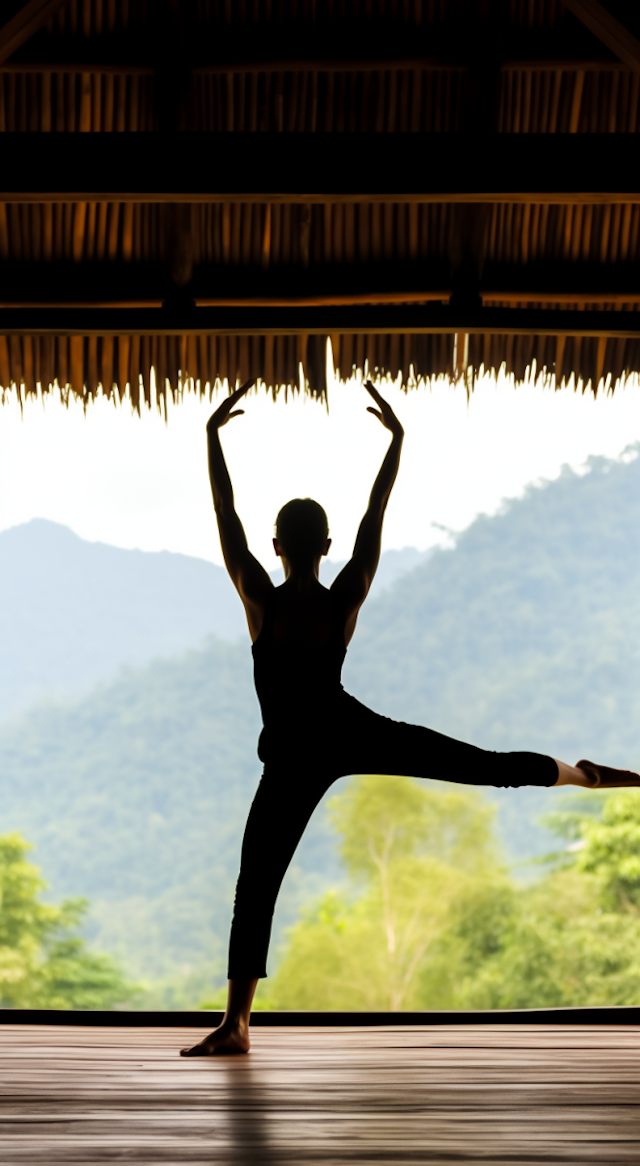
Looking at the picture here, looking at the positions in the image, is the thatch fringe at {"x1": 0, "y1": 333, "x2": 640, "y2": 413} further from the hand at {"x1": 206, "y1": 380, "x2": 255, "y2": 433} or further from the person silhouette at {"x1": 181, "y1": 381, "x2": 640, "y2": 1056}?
the person silhouette at {"x1": 181, "y1": 381, "x2": 640, "y2": 1056}

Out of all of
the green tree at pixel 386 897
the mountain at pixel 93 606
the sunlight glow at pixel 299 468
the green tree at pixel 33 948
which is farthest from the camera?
the sunlight glow at pixel 299 468

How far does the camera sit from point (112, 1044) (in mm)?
1990

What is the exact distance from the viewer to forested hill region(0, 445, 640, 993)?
32438mm

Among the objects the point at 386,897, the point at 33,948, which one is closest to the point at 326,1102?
the point at 33,948

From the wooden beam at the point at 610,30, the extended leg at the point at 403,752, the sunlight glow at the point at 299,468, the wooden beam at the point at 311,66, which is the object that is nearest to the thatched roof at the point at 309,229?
the wooden beam at the point at 311,66

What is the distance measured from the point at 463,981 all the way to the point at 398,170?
23383 millimetres

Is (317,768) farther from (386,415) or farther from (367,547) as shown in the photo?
(386,415)

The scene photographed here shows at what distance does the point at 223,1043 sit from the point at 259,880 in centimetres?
29

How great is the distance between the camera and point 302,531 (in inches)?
76.8

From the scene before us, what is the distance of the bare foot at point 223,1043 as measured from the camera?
1.80m

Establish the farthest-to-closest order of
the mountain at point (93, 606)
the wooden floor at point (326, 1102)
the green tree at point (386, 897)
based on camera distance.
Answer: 1. the mountain at point (93, 606)
2. the green tree at point (386, 897)
3. the wooden floor at point (326, 1102)

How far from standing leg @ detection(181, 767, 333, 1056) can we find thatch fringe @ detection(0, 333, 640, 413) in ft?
4.36

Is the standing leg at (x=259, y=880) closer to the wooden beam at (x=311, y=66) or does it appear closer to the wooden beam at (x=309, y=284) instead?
the wooden beam at (x=309, y=284)

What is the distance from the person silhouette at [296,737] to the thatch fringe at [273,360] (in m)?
0.91
